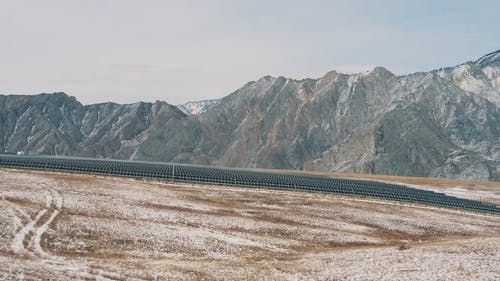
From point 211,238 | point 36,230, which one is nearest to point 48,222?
point 36,230

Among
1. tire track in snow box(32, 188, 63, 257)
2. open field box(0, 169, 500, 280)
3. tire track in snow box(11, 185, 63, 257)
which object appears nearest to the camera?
open field box(0, 169, 500, 280)

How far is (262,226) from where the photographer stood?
56125 millimetres

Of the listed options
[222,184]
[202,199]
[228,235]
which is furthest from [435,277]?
[222,184]

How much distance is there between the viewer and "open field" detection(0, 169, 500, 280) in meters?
33.8

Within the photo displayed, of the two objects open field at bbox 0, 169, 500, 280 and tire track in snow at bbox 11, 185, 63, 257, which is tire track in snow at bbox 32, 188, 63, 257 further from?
open field at bbox 0, 169, 500, 280

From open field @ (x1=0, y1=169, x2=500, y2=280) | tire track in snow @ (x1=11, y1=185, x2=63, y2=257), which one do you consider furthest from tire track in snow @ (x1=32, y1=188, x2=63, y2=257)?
open field @ (x1=0, y1=169, x2=500, y2=280)

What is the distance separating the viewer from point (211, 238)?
155 ft

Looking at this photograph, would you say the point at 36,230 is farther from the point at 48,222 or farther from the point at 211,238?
the point at 211,238

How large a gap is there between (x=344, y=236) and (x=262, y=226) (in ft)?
30.4

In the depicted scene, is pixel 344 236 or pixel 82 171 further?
pixel 82 171

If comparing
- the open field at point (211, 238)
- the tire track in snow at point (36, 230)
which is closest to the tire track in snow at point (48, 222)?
the tire track in snow at point (36, 230)

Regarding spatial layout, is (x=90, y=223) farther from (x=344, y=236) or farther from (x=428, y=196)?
(x=428, y=196)

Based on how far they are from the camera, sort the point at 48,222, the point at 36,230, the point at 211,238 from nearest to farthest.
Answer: the point at 36,230 → the point at 48,222 → the point at 211,238

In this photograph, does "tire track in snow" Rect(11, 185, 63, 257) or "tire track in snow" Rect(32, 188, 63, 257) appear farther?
"tire track in snow" Rect(32, 188, 63, 257)
